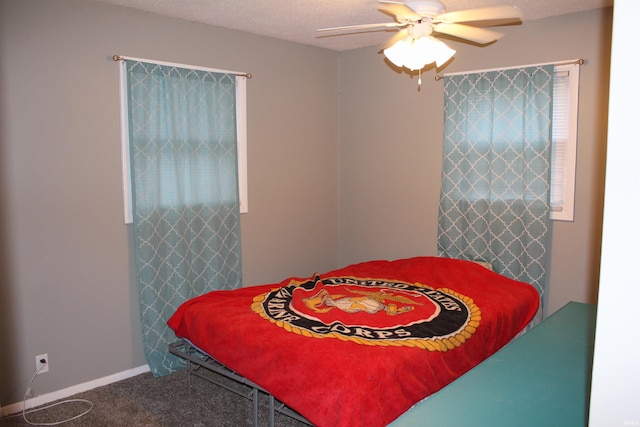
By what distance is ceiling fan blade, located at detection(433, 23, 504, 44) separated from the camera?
104 inches

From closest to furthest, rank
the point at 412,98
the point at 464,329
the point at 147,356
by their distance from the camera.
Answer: the point at 464,329, the point at 147,356, the point at 412,98

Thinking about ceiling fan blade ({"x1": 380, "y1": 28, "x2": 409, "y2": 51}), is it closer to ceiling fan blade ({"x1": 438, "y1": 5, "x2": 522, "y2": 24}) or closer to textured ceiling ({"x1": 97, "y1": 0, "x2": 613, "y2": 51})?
ceiling fan blade ({"x1": 438, "y1": 5, "x2": 522, "y2": 24})

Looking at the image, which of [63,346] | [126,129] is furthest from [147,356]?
[126,129]

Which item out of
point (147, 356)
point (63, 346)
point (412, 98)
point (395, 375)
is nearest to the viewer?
point (395, 375)

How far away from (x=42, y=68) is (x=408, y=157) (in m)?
2.85

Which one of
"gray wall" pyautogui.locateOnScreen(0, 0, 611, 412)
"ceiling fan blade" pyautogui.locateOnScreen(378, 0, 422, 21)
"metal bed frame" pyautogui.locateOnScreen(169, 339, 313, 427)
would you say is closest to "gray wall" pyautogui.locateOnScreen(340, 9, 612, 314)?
"gray wall" pyautogui.locateOnScreen(0, 0, 611, 412)

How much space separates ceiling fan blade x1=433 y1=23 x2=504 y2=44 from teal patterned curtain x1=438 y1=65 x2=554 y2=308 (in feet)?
3.12

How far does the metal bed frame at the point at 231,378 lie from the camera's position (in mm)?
2473

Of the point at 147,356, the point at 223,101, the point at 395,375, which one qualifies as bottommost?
the point at 147,356

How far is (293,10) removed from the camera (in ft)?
11.0

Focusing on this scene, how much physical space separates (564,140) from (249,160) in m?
2.41

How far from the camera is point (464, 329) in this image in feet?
8.92

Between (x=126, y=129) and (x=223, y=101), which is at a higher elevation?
(x=223, y=101)

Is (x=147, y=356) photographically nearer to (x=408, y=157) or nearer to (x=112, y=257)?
(x=112, y=257)
